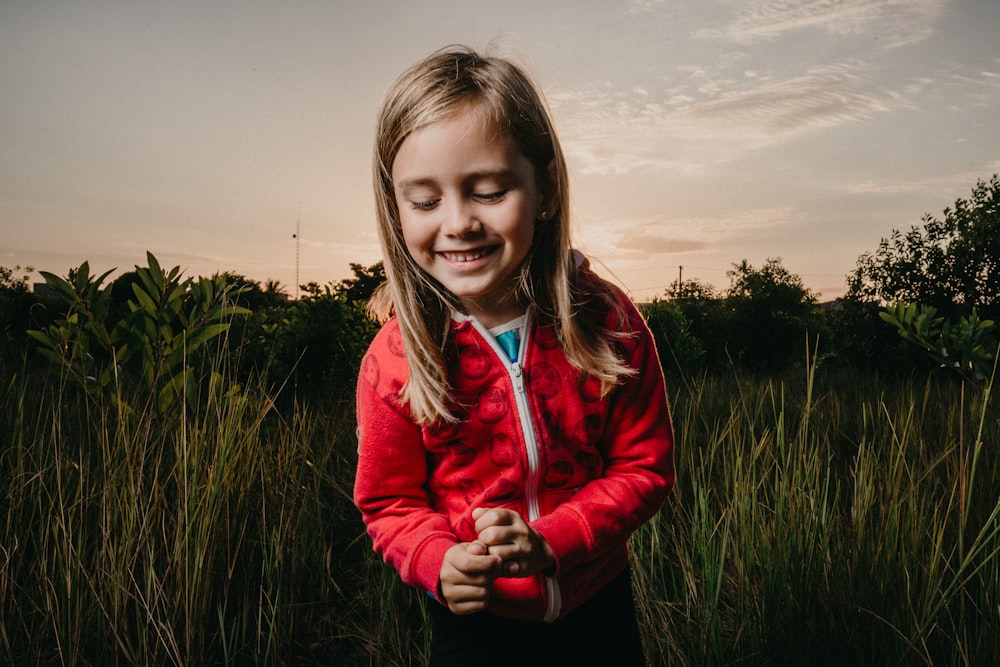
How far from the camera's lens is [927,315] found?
14.8ft

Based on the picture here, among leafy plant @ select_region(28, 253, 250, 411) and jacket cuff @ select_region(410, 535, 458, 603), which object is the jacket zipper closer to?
jacket cuff @ select_region(410, 535, 458, 603)

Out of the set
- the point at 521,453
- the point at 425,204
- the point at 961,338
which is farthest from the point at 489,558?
the point at 961,338

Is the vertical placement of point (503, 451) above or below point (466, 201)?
below

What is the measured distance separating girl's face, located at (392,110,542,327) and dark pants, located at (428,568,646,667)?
71 cm

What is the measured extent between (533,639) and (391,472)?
0.47 m

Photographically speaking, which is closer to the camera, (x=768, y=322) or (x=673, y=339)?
(x=673, y=339)

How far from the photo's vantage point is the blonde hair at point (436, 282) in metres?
1.35

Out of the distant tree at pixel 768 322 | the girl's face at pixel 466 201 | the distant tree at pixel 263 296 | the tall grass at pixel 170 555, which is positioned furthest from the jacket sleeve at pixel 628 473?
the distant tree at pixel 768 322

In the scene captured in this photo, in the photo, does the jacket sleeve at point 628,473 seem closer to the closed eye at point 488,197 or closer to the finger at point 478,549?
the finger at point 478,549

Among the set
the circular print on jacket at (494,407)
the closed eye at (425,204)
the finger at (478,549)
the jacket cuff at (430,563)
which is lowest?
the jacket cuff at (430,563)

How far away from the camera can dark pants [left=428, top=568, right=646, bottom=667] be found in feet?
4.70

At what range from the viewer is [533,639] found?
4.73ft

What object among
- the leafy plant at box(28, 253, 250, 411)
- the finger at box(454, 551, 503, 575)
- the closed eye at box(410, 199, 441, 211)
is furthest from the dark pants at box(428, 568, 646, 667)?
the leafy plant at box(28, 253, 250, 411)

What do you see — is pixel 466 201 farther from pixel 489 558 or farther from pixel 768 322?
pixel 768 322
